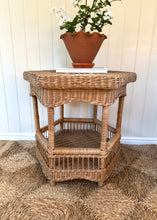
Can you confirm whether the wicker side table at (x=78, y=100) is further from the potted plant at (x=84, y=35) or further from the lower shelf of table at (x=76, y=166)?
the potted plant at (x=84, y=35)

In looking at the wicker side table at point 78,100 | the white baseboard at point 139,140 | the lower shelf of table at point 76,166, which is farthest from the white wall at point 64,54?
the lower shelf of table at point 76,166

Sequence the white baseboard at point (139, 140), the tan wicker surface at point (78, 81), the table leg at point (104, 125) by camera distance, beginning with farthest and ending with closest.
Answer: the white baseboard at point (139, 140)
the table leg at point (104, 125)
the tan wicker surface at point (78, 81)

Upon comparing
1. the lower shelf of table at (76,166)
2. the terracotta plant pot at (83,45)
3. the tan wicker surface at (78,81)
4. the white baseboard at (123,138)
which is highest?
the terracotta plant pot at (83,45)

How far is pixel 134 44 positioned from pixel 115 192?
1.06 metres

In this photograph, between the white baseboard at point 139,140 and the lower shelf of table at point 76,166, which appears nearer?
the lower shelf of table at point 76,166

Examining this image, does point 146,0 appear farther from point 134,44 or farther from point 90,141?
point 90,141

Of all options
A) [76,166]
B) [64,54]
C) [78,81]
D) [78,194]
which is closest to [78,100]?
[78,81]

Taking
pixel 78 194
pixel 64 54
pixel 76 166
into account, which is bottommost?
pixel 78 194

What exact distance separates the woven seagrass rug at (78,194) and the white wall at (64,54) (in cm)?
39

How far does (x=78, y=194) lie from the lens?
0.80 m

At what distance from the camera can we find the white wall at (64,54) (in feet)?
3.64

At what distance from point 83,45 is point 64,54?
0.47m

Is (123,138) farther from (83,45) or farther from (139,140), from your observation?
(83,45)

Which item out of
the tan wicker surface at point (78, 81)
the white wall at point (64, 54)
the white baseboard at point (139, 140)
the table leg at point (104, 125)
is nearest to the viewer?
the tan wicker surface at point (78, 81)
